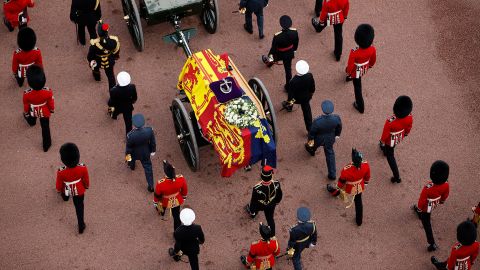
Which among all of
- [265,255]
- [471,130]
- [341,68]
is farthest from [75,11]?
[471,130]

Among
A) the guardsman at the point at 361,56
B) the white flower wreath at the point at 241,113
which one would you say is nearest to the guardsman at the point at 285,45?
the guardsman at the point at 361,56

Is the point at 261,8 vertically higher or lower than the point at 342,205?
higher

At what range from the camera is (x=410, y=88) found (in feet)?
52.5

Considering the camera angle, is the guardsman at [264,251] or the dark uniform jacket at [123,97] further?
the dark uniform jacket at [123,97]

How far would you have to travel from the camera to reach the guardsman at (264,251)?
12.6m

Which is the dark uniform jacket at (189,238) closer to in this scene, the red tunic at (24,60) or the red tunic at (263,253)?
the red tunic at (263,253)

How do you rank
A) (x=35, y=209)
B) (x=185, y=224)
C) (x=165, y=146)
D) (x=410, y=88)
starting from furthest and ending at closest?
1. (x=410, y=88)
2. (x=165, y=146)
3. (x=35, y=209)
4. (x=185, y=224)

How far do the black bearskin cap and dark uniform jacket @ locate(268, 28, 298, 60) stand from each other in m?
4.07

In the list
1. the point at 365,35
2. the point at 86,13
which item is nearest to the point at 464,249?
the point at 365,35

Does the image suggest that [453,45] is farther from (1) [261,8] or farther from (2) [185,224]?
(2) [185,224]

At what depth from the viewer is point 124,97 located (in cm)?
1438

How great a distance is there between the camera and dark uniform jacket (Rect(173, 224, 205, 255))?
12578mm

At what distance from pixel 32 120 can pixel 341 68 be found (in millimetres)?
5015

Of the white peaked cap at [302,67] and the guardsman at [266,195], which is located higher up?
the white peaked cap at [302,67]
